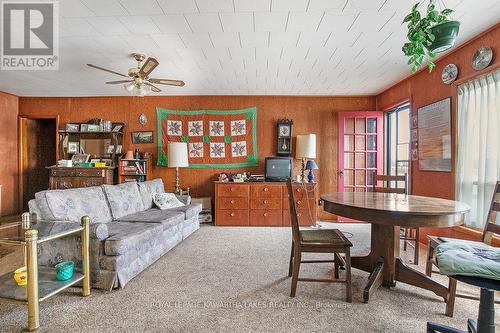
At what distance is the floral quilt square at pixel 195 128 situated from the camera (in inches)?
193

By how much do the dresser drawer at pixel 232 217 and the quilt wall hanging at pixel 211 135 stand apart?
3.27 ft

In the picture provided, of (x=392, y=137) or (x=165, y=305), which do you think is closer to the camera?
(x=165, y=305)

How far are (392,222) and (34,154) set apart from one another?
22.8 ft

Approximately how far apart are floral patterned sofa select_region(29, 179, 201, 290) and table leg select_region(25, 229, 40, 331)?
1.64ft

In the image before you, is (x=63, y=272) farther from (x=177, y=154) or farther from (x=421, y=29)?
(x=421, y=29)

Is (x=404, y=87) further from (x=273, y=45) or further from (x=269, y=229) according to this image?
(x=269, y=229)

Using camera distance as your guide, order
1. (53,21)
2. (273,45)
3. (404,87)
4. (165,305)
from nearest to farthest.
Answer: (165,305), (53,21), (273,45), (404,87)

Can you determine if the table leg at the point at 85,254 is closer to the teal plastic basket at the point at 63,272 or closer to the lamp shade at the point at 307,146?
the teal plastic basket at the point at 63,272

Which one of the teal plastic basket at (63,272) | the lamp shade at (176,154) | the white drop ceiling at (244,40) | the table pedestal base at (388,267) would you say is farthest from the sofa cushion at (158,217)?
the table pedestal base at (388,267)

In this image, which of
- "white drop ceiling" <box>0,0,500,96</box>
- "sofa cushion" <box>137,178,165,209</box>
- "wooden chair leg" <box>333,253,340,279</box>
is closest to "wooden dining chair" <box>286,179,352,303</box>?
"wooden chair leg" <box>333,253,340,279</box>

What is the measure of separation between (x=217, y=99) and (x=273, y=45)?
2292 mm

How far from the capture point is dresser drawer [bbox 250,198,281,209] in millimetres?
4301

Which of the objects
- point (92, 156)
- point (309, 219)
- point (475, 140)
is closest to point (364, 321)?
point (475, 140)

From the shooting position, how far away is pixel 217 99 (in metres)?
4.92
